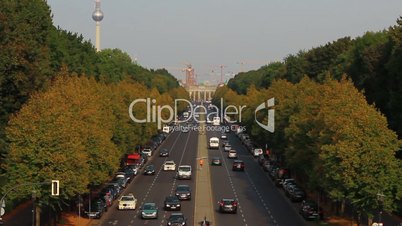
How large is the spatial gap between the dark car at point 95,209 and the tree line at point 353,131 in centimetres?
1607

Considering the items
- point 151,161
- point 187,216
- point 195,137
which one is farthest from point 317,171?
point 195,137

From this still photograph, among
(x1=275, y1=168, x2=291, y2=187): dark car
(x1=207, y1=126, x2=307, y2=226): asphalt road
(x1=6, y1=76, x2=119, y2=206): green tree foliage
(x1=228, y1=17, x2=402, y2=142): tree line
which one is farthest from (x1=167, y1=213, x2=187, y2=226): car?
(x1=275, y1=168, x2=291, y2=187): dark car

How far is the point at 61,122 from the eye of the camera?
167 ft

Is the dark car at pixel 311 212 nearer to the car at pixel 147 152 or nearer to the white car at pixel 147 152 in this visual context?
the car at pixel 147 152

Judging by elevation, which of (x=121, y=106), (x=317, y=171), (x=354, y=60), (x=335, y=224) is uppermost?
(x=354, y=60)

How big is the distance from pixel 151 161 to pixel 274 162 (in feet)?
57.0

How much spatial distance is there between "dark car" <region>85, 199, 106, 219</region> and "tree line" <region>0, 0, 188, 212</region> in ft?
5.19

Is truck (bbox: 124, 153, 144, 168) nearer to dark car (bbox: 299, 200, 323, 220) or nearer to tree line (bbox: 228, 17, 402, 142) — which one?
tree line (bbox: 228, 17, 402, 142)

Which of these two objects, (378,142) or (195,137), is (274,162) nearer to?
(378,142)

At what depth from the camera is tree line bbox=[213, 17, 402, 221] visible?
4962 centimetres

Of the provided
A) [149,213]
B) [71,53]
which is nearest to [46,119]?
[149,213]

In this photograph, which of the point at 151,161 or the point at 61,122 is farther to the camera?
the point at 151,161

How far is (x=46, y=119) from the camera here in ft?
166

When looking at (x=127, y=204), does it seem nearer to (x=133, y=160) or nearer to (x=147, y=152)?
(x=133, y=160)
